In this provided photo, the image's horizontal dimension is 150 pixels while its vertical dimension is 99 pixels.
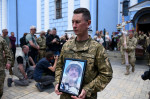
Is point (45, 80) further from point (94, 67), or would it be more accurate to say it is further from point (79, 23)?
point (79, 23)

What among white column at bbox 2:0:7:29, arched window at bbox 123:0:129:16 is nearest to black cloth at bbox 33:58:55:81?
arched window at bbox 123:0:129:16

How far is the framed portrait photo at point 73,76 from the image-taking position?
4.97 ft

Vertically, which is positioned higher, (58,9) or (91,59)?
(58,9)

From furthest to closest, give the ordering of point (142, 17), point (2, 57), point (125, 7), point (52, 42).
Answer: point (125, 7)
point (142, 17)
point (52, 42)
point (2, 57)

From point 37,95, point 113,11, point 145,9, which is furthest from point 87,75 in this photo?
point 113,11

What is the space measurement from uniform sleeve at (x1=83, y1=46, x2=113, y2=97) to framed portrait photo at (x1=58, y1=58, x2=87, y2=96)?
0.36 ft

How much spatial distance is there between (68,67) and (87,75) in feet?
0.77

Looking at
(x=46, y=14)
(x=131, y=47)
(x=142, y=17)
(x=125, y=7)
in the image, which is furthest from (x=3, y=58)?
(x=125, y=7)

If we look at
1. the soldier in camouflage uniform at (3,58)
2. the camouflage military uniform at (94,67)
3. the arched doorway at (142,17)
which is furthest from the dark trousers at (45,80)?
the arched doorway at (142,17)

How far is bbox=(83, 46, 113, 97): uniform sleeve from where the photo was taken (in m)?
1.57

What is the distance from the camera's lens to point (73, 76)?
61.3 inches

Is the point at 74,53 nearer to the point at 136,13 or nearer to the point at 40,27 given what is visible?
the point at 136,13

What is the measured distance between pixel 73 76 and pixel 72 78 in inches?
1.0

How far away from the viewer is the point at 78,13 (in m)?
1.65
